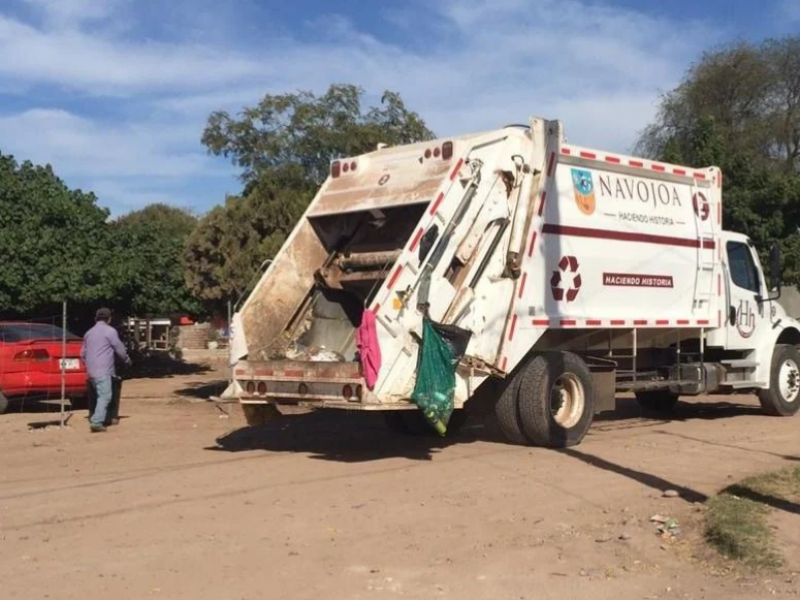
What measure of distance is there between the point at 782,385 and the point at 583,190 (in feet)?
16.6

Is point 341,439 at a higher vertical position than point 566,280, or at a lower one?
lower

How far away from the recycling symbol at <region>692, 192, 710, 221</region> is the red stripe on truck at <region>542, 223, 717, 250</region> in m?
0.33

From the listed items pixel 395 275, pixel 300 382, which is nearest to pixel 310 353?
pixel 300 382

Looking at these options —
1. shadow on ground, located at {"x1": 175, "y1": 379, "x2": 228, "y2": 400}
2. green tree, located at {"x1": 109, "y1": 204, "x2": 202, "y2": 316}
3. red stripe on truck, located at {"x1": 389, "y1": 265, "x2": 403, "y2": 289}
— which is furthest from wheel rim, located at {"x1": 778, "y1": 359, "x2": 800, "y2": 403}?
green tree, located at {"x1": 109, "y1": 204, "x2": 202, "y2": 316}

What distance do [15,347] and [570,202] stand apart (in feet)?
27.6

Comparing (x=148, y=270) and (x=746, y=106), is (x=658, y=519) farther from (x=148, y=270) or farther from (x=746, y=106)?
(x=746, y=106)

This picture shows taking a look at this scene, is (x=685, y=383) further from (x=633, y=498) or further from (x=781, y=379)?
(x=633, y=498)

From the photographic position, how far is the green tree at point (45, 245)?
19281 mm

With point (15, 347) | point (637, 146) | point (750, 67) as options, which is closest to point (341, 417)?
point (15, 347)

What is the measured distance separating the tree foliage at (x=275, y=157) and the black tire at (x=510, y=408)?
5610 millimetres

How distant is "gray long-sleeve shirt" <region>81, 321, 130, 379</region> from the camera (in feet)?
42.5

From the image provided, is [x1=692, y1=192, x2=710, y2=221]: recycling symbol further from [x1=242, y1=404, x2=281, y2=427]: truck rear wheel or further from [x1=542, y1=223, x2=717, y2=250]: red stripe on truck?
[x1=242, y1=404, x2=281, y2=427]: truck rear wheel

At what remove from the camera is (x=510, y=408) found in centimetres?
1102

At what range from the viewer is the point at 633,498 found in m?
8.40
